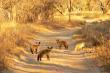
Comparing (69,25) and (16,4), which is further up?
(16,4)

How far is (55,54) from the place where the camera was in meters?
14.5

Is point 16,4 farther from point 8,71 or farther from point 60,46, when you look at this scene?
point 8,71

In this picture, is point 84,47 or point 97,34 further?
point 97,34

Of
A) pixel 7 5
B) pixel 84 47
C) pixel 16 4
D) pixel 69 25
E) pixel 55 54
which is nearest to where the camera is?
pixel 55 54

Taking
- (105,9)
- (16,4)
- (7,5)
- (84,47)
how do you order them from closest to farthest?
(84,47) < (7,5) < (16,4) < (105,9)

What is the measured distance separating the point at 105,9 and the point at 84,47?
81.4ft

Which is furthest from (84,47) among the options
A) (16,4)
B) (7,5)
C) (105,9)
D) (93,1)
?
(93,1)

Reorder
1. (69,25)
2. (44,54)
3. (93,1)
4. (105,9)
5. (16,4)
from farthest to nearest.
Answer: (93,1), (105,9), (69,25), (16,4), (44,54)

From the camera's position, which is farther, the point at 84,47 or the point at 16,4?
the point at 16,4

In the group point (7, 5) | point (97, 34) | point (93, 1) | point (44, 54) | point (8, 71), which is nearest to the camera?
point (8, 71)

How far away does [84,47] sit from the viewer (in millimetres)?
15672

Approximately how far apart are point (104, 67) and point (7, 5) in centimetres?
1319

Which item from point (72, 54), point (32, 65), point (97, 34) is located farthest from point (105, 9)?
point (32, 65)

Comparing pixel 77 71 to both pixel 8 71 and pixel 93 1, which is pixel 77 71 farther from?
pixel 93 1
